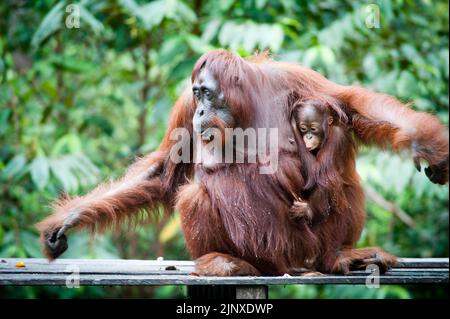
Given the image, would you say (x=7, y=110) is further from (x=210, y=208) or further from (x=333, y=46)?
(x=210, y=208)

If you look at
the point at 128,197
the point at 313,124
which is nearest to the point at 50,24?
the point at 128,197

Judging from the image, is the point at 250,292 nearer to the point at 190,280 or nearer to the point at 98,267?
the point at 190,280

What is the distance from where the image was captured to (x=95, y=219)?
12.7 ft

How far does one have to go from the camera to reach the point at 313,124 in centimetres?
356

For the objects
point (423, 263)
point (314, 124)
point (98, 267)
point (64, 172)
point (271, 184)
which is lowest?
point (423, 263)

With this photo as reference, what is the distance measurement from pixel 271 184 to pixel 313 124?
0.40 metres

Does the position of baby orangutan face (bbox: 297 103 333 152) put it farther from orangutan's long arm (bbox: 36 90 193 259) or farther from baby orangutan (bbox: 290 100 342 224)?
orangutan's long arm (bbox: 36 90 193 259)

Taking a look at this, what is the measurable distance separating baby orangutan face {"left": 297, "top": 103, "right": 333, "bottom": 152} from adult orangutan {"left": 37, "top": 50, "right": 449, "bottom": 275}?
5cm

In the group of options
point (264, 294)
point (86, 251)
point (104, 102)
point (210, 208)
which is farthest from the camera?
point (104, 102)

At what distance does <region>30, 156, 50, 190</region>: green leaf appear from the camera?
210 inches

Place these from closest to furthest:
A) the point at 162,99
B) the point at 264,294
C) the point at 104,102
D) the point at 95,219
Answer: the point at 264,294 < the point at 95,219 < the point at 162,99 < the point at 104,102

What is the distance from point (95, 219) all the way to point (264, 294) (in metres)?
1.23

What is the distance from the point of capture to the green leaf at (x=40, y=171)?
5.34 metres
